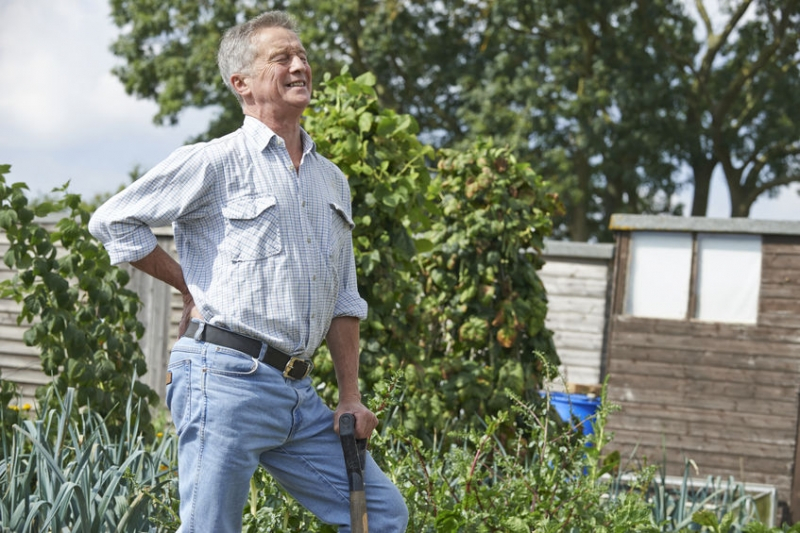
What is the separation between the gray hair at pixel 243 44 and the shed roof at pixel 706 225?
6350mm

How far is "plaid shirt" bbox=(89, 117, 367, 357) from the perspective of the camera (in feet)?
7.90

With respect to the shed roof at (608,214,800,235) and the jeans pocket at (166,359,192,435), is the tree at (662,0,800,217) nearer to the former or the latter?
the shed roof at (608,214,800,235)

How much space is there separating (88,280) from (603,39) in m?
14.1

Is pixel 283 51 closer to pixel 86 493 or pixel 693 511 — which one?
pixel 86 493

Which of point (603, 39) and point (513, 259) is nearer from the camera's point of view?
point (513, 259)

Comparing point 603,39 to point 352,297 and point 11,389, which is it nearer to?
point 11,389

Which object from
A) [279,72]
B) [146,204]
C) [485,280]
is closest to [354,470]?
[146,204]

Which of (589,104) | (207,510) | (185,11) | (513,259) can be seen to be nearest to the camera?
(207,510)

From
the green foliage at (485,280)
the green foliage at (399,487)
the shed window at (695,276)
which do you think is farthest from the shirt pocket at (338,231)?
the shed window at (695,276)

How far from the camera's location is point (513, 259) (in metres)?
5.20

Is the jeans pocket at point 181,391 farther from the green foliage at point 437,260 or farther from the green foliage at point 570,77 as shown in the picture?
the green foliage at point 570,77

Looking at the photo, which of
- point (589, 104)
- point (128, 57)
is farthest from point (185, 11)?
point (589, 104)

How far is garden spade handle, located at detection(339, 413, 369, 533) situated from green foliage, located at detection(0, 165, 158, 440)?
7.69 ft

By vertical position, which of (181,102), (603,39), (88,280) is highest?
(603,39)
